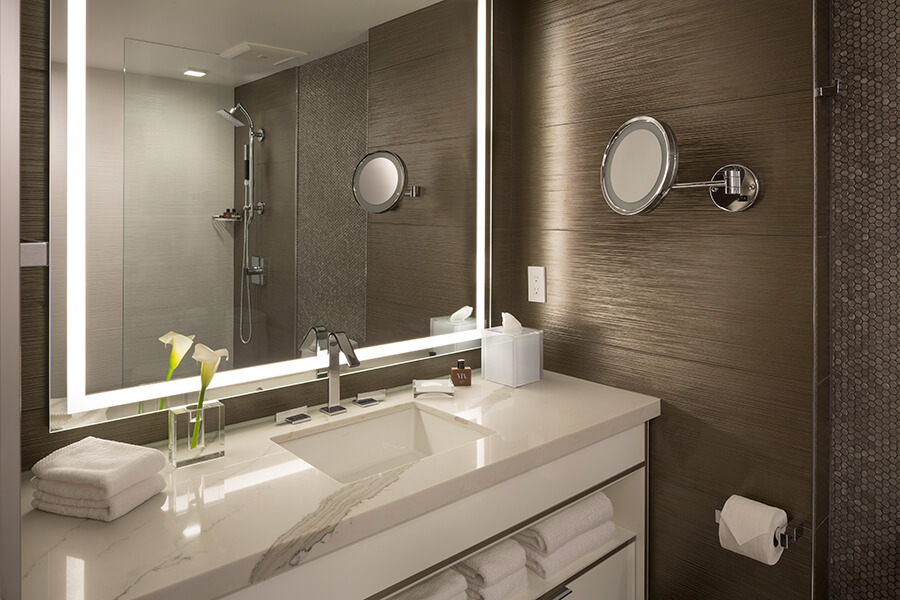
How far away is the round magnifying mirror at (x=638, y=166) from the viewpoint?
60.5 inches

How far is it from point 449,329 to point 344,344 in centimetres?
51

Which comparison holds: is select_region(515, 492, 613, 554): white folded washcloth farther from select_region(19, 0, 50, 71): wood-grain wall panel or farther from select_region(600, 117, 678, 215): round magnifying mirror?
select_region(19, 0, 50, 71): wood-grain wall panel

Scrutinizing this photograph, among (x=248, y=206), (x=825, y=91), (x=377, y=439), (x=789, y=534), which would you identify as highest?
(x=825, y=91)

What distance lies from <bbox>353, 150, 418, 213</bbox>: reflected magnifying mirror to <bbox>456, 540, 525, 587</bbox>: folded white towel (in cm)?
99

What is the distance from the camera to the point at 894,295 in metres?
1.35

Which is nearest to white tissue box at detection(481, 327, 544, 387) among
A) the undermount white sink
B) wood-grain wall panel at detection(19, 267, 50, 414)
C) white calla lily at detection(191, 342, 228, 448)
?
the undermount white sink

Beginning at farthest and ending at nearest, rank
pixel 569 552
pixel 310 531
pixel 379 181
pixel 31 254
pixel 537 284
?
pixel 537 284 → pixel 379 181 → pixel 569 552 → pixel 310 531 → pixel 31 254

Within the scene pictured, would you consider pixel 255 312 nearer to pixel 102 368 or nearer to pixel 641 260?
pixel 102 368

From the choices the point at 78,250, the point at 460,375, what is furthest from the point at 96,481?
the point at 460,375

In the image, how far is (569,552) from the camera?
1.50 meters

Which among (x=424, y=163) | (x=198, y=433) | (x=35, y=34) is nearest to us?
(x=35, y=34)

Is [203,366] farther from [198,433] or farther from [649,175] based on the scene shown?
[649,175]

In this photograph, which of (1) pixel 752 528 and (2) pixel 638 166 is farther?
(2) pixel 638 166

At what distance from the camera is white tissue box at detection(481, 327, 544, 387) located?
182 centimetres
